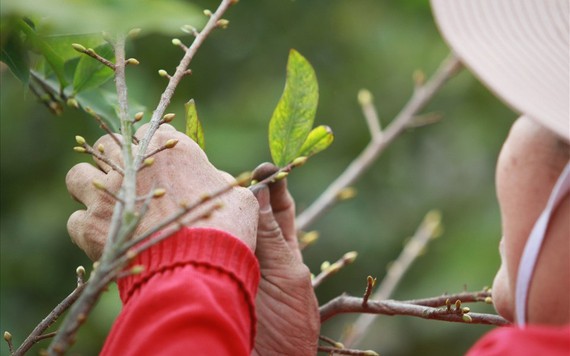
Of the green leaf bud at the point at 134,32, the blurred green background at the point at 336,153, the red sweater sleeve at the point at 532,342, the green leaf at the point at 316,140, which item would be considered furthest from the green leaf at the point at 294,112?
the blurred green background at the point at 336,153

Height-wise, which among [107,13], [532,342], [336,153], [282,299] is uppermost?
[107,13]

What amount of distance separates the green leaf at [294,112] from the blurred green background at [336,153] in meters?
1.89

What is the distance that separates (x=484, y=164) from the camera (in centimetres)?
397

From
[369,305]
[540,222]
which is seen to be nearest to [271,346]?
[369,305]

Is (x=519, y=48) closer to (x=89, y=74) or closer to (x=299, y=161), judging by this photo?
(x=299, y=161)

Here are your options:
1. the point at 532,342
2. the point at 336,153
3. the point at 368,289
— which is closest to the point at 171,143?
the point at 368,289

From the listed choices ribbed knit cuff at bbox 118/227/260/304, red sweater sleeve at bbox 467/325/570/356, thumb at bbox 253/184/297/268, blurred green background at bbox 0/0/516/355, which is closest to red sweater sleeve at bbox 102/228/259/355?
ribbed knit cuff at bbox 118/227/260/304

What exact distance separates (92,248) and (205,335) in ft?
0.73

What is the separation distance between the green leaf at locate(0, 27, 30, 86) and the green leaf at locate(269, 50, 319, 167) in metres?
0.28

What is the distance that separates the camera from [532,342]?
31.2 inches

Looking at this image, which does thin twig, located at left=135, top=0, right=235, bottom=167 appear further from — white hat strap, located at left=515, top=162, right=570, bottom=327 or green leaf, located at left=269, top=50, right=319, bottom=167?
white hat strap, located at left=515, top=162, right=570, bottom=327

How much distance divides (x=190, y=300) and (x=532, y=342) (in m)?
0.30

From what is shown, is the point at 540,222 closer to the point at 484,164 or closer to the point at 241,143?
the point at 241,143

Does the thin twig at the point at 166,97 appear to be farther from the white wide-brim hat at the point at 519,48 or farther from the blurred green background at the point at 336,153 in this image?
the blurred green background at the point at 336,153
